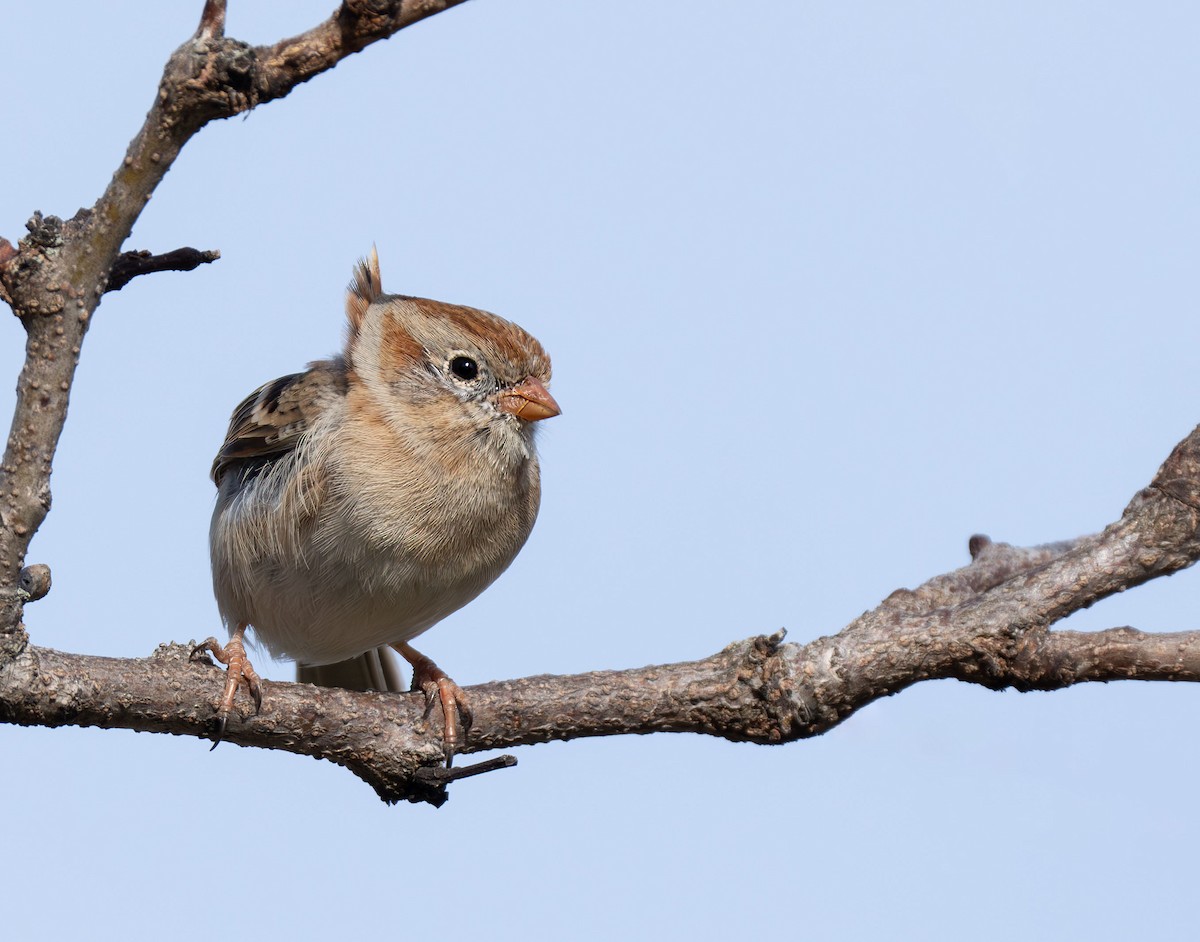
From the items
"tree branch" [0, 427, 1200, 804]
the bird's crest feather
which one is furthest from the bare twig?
the bird's crest feather

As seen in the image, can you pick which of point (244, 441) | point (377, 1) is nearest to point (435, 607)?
point (244, 441)

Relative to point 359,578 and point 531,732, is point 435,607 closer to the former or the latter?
point 359,578

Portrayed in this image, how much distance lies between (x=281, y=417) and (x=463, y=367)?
87 cm

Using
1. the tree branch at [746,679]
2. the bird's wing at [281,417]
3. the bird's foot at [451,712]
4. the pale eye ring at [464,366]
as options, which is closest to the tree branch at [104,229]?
the tree branch at [746,679]

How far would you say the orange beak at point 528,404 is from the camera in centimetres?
559

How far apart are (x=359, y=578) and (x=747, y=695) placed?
1724 millimetres

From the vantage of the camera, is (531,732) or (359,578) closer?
(531,732)

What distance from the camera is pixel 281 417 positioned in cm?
574

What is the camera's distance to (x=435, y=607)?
18.1 ft

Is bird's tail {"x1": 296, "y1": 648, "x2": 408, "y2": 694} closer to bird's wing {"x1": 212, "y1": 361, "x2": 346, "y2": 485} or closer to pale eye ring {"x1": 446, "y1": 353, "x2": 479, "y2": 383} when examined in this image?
bird's wing {"x1": 212, "y1": 361, "x2": 346, "y2": 485}

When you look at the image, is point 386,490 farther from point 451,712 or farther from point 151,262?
point 151,262

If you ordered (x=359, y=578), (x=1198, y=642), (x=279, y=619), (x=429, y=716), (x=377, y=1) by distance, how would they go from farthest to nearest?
1. (x=279, y=619)
2. (x=359, y=578)
3. (x=429, y=716)
4. (x=1198, y=642)
5. (x=377, y=1)

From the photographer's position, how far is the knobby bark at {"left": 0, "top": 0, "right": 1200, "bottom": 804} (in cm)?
338

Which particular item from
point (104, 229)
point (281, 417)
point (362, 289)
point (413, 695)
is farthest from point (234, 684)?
point (362, 289)
